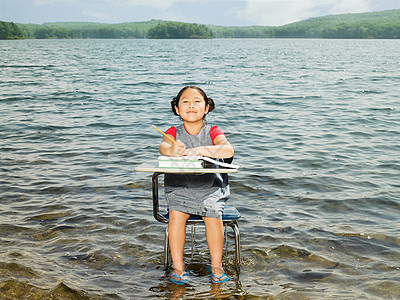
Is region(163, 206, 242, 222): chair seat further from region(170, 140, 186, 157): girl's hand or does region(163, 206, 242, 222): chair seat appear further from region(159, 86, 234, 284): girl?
region(170, 140, 186, 157): girl's hand

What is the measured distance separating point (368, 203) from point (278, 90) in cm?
1542

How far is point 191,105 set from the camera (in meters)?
4.17

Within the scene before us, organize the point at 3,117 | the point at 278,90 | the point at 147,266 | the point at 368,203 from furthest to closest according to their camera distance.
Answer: the point at 278,90
the point at 3,117
the point at 368,203
the point at 147,266

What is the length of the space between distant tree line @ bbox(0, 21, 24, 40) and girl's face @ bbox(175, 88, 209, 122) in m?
155

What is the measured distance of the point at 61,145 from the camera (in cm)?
990

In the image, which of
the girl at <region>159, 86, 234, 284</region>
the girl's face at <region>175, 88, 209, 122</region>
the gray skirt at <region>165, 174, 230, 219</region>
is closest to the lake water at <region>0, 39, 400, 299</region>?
the girl at <region>159, 86, 234, 284</region>

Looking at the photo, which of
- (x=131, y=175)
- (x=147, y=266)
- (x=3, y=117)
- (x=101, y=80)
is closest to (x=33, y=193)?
(x=131, y=175)

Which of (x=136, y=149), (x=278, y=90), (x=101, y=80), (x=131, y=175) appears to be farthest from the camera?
(x=101, y=80)

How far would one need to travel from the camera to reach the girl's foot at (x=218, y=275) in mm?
4055

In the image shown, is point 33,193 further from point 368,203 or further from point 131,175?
point 368,203

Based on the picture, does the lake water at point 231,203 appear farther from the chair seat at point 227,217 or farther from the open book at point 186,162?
the open book at point 186,162

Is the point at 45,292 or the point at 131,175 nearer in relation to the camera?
the point at 45,292

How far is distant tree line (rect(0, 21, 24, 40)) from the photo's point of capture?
143m

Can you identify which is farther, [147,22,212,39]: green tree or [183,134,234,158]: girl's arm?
[147,22,212,39]: green tree
